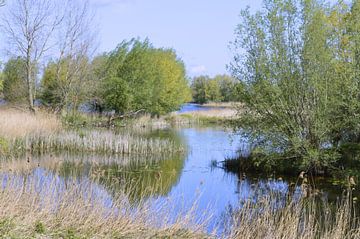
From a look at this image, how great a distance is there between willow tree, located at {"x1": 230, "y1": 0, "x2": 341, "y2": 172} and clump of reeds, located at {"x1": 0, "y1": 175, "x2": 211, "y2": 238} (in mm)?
8818

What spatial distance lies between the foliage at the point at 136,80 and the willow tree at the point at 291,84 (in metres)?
21.1

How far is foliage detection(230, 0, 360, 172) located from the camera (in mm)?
14837

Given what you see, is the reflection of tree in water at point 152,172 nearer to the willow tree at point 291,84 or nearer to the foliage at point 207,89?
the willow tree at point 291,84

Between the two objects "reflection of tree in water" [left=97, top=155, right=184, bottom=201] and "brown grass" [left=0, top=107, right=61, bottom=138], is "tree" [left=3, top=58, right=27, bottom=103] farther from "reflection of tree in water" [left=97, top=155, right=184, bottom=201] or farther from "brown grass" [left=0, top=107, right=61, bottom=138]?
"reflection of tree in water" [left=97, top=155, right=184, bottom=201]

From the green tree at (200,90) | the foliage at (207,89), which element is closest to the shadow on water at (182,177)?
the foliage at (207,89)

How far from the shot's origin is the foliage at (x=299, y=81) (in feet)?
48.7

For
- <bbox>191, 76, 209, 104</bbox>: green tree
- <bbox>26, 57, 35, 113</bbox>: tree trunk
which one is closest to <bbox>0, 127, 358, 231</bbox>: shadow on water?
<bbox>26, 57, 35, 113</bbox>: tree trunk

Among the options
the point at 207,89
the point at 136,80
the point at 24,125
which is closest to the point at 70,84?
the point at 136,80

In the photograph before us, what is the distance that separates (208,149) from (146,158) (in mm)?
4946

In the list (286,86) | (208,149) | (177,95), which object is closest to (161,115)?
(177,95)

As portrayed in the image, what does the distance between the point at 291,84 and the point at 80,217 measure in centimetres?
1036

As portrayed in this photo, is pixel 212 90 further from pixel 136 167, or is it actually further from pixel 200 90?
pixel 136 167

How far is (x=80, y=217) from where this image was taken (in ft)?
22.1

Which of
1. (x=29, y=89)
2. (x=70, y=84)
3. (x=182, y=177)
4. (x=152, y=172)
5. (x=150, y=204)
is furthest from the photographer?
(x=70, y=84)
